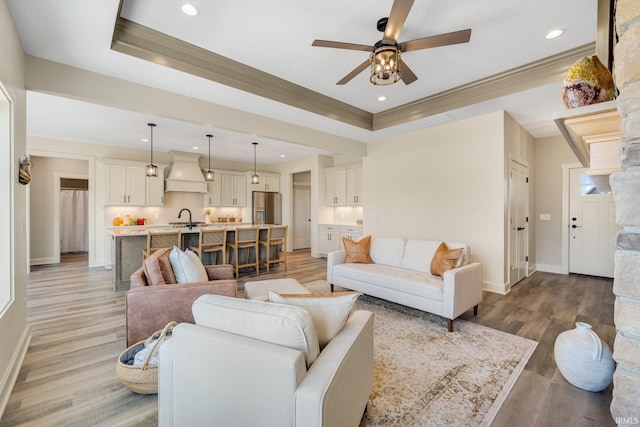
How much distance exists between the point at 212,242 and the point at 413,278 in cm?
351

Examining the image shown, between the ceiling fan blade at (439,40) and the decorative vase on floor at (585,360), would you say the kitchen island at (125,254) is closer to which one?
the ceiling fan blade at (439,40)

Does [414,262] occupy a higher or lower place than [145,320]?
higher

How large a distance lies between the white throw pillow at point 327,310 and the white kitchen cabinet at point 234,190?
22.5 ft

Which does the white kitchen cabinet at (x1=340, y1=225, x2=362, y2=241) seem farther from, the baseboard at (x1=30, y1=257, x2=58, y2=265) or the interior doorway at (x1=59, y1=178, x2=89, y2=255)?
the interior doorway at (x1=59, y1=178, x2=89, y2=255)

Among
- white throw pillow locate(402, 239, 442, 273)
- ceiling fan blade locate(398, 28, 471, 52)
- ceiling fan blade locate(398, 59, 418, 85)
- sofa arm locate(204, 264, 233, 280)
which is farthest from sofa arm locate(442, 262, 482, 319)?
sofa arm locate(204, 264, 233, 280)

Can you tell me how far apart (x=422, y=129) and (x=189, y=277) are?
429 centimetres

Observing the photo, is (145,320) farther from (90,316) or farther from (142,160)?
(142,160)

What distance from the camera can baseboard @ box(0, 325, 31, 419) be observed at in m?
1.80

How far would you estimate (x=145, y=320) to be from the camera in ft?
7.48

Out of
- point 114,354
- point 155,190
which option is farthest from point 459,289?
point 155,190

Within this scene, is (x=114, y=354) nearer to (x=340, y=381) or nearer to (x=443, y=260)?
(x=340, y=381)

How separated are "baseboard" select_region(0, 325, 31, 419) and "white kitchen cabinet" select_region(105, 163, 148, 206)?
425cm

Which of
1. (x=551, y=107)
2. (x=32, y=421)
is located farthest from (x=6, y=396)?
(x=551, y=107)

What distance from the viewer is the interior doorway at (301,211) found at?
8.75m
